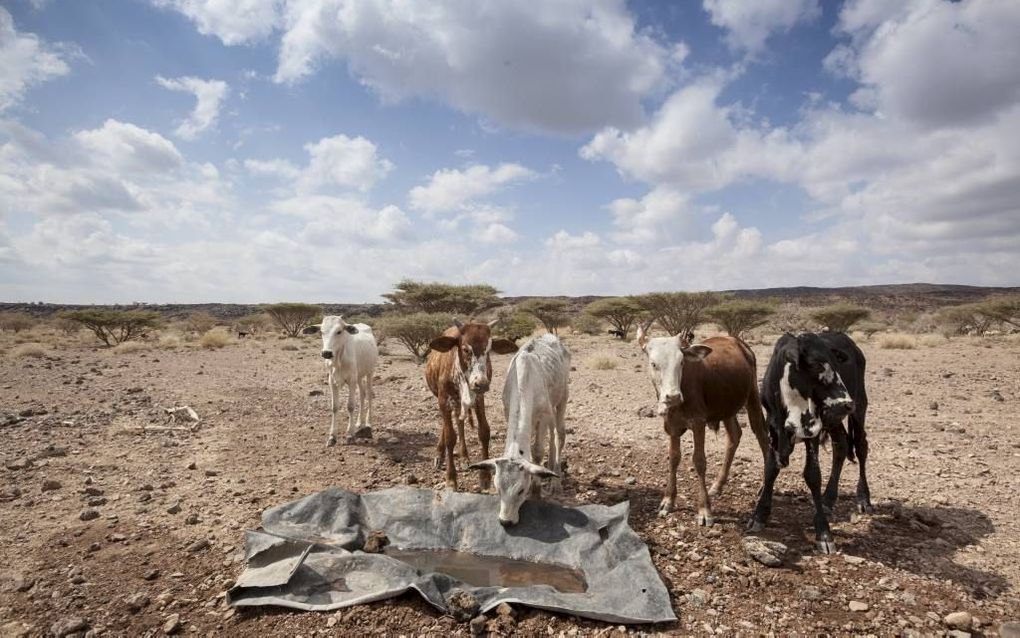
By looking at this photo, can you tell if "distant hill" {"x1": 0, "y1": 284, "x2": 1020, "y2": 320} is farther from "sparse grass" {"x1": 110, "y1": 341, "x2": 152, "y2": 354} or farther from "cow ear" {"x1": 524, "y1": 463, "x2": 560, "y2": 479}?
"cow ear" {"x1": 524, "y1": 463, "x2": 560, "y2": 479}

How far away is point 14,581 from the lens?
4137mm

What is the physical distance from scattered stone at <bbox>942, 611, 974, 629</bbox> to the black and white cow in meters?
0.95

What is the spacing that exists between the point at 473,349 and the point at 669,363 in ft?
6.99

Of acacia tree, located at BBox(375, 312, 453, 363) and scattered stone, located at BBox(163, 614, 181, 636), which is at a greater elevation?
acacia tree, located at BBox(375, 312, 453, 363)

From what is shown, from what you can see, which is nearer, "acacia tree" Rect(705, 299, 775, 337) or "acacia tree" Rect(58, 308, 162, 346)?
"acacia tree" Rect(705, 299, 775, 337)

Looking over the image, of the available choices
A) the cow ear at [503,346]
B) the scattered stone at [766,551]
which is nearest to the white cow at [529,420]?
the cow ear at [503,346]

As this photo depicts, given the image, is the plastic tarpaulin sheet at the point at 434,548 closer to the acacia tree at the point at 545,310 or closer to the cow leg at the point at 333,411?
the cow leg at the point at 333,411

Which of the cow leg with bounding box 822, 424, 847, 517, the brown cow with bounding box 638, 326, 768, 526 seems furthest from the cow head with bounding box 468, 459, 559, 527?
the cow leg with bounding box 822, 424, 847, 517

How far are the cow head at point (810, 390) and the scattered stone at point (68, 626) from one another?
5.92 meters

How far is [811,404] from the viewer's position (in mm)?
4512

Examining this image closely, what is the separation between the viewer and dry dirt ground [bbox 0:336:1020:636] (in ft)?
11.8

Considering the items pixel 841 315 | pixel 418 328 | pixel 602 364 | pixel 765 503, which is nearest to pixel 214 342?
pixel 418 328

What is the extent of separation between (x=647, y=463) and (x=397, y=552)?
3.83 m

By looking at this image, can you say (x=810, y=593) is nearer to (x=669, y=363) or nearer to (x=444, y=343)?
(x=669, y=363)
